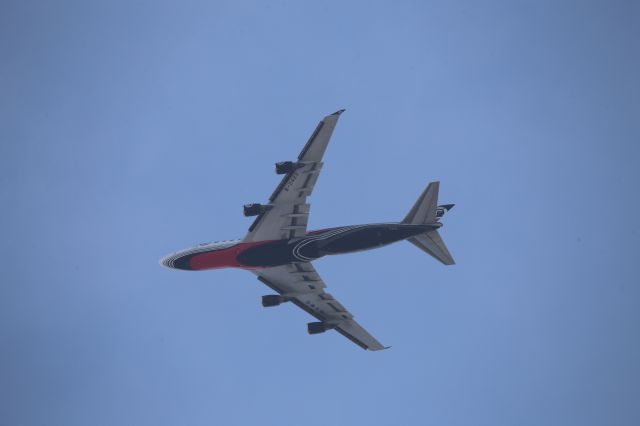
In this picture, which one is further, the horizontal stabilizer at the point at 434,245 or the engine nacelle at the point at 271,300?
the engine nacelle at the point at 271,300

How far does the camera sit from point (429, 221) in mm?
60219

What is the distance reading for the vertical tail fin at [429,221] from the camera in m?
59.8

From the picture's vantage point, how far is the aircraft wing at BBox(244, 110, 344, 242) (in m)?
56.6

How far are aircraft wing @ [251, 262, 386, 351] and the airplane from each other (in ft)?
0.28

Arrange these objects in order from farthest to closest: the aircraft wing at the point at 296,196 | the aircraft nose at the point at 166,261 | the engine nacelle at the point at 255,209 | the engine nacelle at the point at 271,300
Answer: the engine nacelle at the point at 271,300
the aircraft nose at the point at 166,261
the engine nacelle at the point at 255,209
the aircraft wing at the point at 296,196

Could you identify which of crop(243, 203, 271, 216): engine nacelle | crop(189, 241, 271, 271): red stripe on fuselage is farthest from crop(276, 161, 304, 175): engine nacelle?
crop(189, 241, 271, 271): red stripe on fuselage

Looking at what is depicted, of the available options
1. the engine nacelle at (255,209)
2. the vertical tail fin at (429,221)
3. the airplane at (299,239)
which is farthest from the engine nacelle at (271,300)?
the vertical tail fin at (429,221)

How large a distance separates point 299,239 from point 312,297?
29.6 feet

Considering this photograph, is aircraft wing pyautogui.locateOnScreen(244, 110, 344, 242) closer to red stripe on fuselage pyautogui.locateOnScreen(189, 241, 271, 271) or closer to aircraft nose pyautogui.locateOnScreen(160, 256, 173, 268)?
red stripe on fuselage pyautogui.locateOnScreen(189, 241, 271, 271)

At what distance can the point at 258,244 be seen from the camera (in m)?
63.4

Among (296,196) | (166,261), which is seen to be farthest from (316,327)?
(296,196)

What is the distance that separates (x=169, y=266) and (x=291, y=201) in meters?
13.6

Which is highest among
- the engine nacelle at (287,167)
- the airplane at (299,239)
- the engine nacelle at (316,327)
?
the engine nacelle at (287,167)

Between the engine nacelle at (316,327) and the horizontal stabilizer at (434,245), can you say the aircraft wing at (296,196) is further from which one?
the engine nacelle at (316,327)
